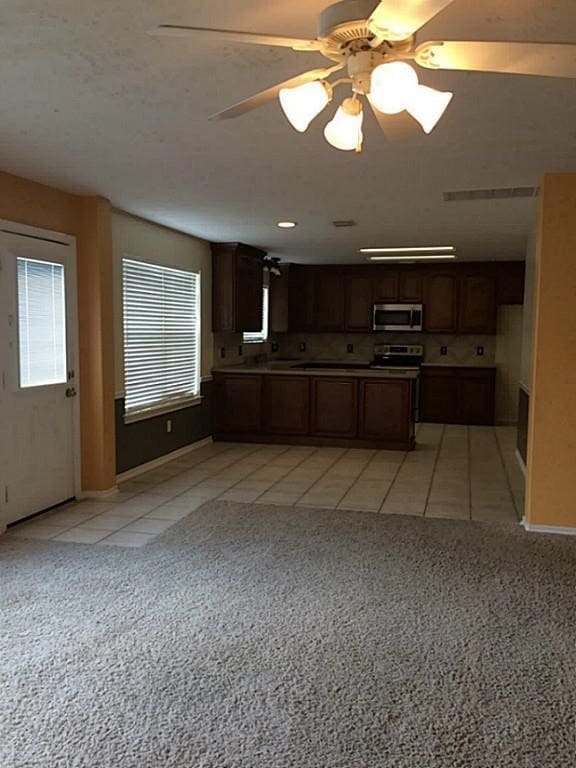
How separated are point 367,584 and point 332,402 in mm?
3958

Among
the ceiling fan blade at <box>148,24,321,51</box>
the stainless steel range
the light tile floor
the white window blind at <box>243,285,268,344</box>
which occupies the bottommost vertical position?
the light tile floor

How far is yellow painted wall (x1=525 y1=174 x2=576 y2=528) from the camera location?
3.96 meters

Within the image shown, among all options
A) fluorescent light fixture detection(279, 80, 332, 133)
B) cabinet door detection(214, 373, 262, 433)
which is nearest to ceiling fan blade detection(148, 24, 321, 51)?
fluorescent light fixture detection(279, 80, 332, 133)

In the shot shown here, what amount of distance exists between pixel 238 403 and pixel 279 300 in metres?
2.51

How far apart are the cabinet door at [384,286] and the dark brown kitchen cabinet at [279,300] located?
4.36 feet

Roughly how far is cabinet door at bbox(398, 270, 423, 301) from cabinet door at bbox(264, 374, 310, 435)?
106 inches

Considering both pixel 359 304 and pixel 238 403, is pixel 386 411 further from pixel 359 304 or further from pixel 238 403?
pixel 359 304

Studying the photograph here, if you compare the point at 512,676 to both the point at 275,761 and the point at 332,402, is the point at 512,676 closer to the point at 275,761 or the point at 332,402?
the point at 275,761

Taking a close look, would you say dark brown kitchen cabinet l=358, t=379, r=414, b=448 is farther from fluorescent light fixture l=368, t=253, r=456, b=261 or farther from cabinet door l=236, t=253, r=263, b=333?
fluorescent light fixture l=368, t=253, r=456, b=261

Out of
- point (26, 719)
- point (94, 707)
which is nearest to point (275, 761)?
point (94, 707)

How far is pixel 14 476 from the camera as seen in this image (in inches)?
165

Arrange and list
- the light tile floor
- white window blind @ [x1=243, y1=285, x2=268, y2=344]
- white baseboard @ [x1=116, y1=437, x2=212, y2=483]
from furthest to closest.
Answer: white window blind @ [x1=243, y1=285, x2=268, y2=344], white baseboard @ [x1=116, y1=437, x2=212, y2=483], the light tile floor

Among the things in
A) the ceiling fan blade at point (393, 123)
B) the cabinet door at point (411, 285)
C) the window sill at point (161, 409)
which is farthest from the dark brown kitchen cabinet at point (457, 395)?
the ceiling fan blade at point (393, 123)

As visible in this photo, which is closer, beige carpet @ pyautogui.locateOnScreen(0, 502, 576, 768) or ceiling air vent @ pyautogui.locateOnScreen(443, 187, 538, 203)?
beige carpet @ pyautogui.locateOnScreen(0, 502, 576, 768)
